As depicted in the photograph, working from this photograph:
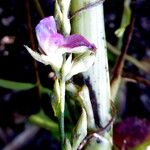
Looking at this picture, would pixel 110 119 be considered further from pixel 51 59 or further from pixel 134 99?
pixel 134 99

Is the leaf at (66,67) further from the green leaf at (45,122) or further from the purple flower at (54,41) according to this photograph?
the green leaf at (45,122)

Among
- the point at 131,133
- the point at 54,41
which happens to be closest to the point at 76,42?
the point at 54,41

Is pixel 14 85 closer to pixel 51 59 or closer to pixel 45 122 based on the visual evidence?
pixel 45 122

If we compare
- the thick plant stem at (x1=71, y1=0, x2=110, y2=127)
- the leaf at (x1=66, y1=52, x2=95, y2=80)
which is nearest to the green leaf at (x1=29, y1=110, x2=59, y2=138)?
the thick plant stem at (x1=71, y1=0, x2=110, y2=127)

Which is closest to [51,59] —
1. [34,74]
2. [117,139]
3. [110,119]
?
[110,119]

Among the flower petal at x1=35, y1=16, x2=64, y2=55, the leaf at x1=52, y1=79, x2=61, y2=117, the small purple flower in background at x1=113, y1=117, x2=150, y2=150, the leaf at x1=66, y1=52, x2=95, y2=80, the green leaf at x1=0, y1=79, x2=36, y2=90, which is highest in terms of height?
the flower petal at x1=35, y1=16, x2=64, y2=55

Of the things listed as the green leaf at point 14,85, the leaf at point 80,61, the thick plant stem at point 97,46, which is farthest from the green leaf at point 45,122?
the leaf at point 80,61

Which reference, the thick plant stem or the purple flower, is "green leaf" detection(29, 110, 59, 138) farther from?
the purple flower
